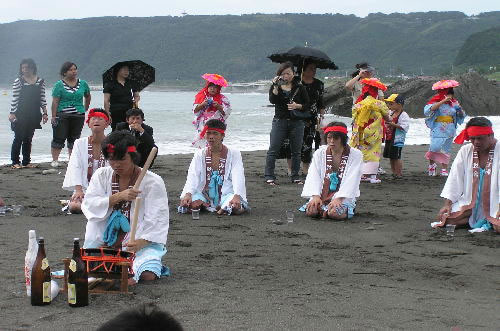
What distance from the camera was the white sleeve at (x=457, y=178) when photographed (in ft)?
25.7

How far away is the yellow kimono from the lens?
11203mm

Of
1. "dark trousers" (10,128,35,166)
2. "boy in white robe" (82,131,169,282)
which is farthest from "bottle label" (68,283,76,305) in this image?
"dark trousers" (10,128,35,166)

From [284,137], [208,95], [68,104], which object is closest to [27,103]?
[68,104]

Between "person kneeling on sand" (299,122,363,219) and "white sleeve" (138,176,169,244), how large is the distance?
3011mm

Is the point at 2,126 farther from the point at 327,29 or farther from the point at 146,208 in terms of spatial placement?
the point at 327,29

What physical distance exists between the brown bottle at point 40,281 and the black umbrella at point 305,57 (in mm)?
7051

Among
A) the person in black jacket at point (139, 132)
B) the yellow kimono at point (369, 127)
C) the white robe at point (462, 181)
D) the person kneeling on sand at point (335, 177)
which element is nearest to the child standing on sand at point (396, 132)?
the yellow kimono at point (369, 127)

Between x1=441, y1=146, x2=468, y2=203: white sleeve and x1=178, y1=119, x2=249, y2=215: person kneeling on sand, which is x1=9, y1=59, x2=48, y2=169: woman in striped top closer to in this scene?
x1=178, y1=119, x2=249, y2=215: person kneeling on sand

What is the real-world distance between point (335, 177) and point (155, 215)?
3.25 metres

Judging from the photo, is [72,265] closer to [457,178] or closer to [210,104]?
[457,178]

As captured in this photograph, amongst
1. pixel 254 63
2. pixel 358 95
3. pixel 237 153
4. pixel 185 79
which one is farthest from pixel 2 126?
pixel 254 63

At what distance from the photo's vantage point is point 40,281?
501cm

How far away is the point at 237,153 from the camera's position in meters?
8.76

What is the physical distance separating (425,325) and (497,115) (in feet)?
107
